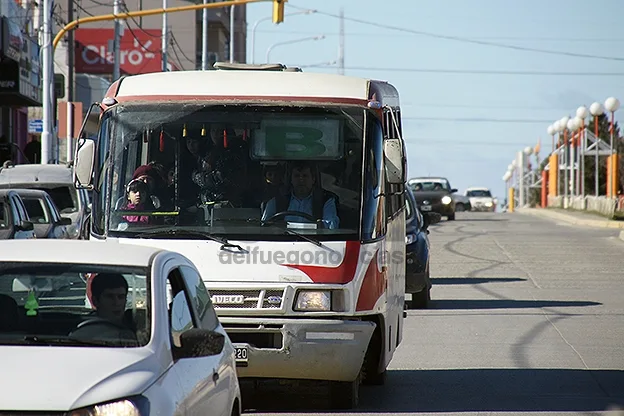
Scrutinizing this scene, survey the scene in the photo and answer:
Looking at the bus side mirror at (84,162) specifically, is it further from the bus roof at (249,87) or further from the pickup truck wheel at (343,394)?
the pickup truck wheel at (343,394)

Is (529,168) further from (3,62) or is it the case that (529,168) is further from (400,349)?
(400,349)

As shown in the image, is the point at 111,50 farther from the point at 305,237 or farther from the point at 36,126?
the point at 305,237

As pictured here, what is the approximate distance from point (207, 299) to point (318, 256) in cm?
255

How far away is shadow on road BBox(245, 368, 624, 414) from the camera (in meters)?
10.2

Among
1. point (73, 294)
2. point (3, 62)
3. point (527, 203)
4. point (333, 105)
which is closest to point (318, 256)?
point (333, 105)

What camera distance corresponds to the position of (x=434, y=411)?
32.8 feet

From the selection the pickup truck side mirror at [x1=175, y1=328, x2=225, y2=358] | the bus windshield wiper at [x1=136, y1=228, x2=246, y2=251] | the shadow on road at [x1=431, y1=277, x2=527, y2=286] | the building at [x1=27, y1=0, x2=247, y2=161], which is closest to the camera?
the pickup truck side mirror at [x1=175, y1=328, x2=225, y2=358]

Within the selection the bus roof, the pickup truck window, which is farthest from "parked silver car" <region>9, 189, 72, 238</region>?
the bus roof

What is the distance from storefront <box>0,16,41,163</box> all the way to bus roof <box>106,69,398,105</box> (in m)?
26.1

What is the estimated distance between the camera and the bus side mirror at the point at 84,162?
1001cm

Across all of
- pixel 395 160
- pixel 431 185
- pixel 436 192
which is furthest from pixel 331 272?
pixel 431 185

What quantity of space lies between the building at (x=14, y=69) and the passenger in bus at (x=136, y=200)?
2646 cm

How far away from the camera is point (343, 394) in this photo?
395 inches

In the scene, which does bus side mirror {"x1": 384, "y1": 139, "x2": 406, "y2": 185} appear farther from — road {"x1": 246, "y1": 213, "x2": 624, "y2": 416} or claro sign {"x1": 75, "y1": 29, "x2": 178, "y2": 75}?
claro sign {"x1": 75, "y1": 29, "x2": 178, "y2": 75}
